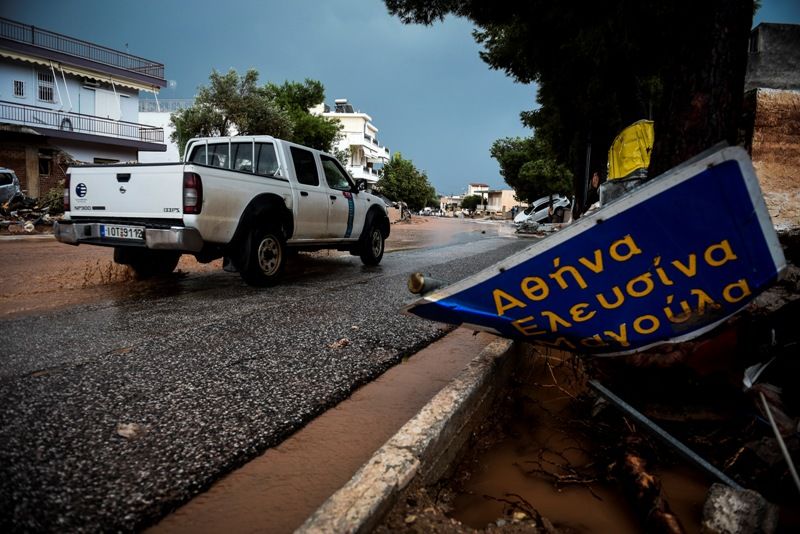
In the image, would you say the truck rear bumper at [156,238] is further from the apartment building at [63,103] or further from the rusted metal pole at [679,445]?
the apartment building at [63,103]

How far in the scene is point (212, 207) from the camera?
5094mm

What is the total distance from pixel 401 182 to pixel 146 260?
49740mm

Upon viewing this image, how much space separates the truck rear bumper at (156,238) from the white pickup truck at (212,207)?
0.01m

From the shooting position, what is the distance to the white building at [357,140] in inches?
2212

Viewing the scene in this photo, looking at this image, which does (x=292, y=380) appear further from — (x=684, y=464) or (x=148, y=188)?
(x=148, y=188)

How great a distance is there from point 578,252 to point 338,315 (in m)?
3.04

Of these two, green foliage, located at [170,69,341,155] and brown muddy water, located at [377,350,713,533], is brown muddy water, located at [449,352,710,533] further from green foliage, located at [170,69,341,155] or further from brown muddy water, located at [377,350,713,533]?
green foliage, located at [170,69,341,155]

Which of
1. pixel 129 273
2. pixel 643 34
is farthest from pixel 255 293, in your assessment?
pixel 643 34

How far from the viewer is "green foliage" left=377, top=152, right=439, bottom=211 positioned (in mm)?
54375

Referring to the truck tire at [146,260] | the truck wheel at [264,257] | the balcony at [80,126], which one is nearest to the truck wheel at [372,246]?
the truck wheel at [264,257]

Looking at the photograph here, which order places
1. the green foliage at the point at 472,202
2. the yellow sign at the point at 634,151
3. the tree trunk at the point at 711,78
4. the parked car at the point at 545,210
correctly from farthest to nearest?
1. the green foliage at the point at 472,202
2. the parked car at the point at 545,210
3. the yellow sign at the point at 634,151
4. the tree trunk at the point at 711,78

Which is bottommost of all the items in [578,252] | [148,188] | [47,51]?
[578,252]

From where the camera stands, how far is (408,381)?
295 cm

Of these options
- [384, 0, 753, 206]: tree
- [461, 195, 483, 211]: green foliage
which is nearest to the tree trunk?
[384, 0, 753, 206]: tree
